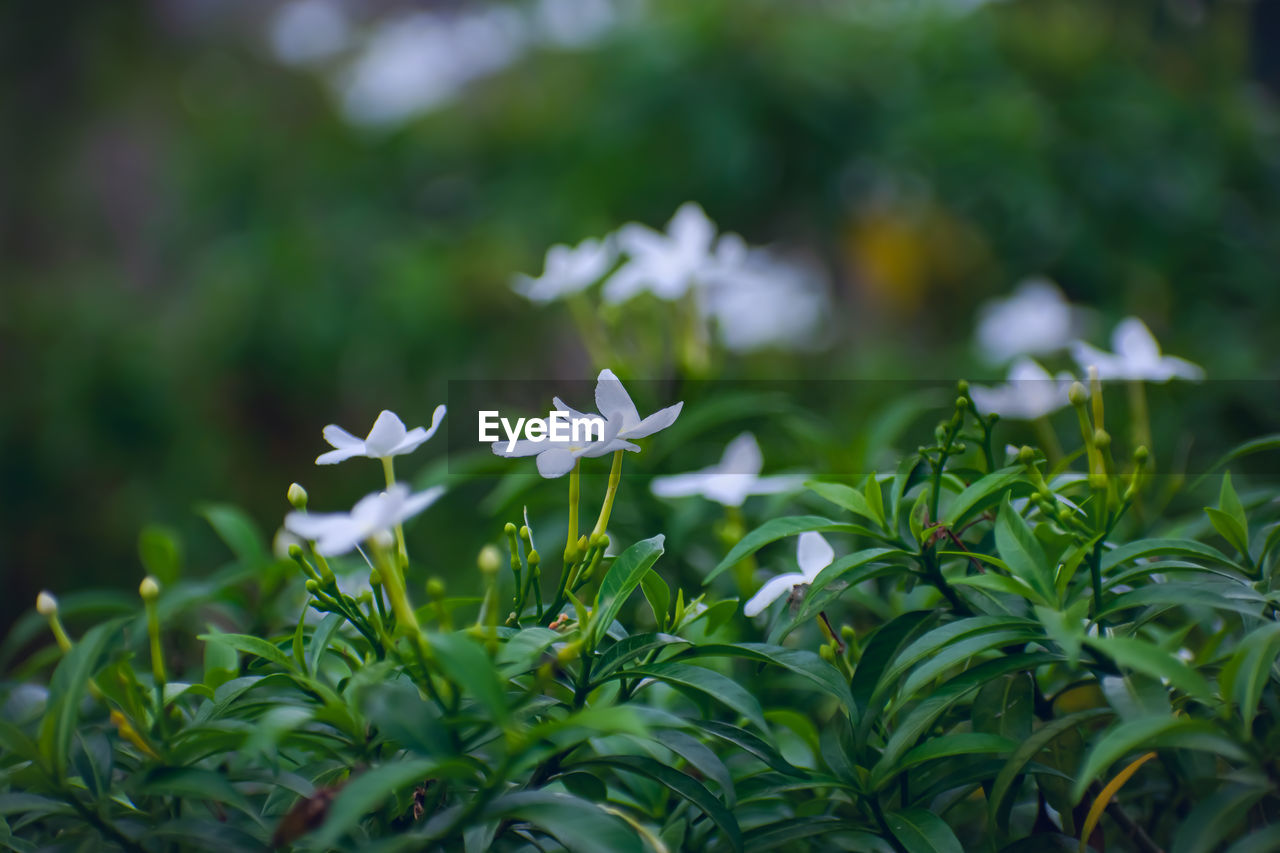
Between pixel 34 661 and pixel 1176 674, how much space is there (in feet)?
2.60

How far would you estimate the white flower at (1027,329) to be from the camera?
1359 millimetres

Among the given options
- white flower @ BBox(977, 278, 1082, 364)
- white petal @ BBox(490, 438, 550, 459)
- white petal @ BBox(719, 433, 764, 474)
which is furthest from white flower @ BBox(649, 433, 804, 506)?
white flower @ BBox(977, 278, 1082, 364)

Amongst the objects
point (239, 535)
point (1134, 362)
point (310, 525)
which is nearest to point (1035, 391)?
point (1134, 362)

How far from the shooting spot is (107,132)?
2955 mm

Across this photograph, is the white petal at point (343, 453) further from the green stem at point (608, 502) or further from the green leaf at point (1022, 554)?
the green leaf at point (1022, 554)

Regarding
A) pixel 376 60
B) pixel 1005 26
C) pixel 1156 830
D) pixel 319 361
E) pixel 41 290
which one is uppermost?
pixel 376 60

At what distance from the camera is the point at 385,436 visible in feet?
1.51

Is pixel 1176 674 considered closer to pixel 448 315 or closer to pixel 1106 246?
pixel 448 315

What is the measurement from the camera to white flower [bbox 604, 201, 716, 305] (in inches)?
32.3

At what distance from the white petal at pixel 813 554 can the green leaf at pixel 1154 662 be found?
163 millimetres

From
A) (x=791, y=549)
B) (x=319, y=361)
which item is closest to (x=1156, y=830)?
(x=791, y=549)

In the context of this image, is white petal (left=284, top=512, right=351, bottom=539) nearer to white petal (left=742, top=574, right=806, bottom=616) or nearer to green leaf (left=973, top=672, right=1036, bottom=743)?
white petal (left=742, top=574, right=806, bottom=616)

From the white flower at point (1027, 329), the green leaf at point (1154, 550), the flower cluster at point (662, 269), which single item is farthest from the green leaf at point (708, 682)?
the white flower at point (1027, 329)

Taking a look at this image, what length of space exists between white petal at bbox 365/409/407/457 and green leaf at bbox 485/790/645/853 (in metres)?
0.19
